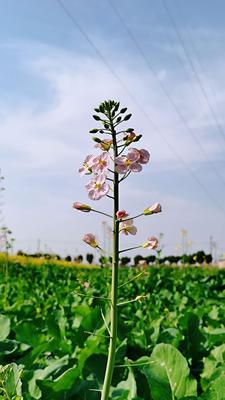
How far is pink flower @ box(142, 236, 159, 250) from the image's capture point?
1.48 meters

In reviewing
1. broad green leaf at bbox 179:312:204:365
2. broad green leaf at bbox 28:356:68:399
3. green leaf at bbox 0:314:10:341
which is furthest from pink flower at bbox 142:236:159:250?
broad green leaf at bbox 179:312:204:365

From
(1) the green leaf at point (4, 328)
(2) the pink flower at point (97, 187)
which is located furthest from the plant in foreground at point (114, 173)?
(1) the green leaf at point (4, 328)

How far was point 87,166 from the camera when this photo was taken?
1488 mm

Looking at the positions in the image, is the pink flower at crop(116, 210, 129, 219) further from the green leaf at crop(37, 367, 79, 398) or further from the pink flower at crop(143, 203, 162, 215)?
the green leaf at crop(37, 367, 79, 398)

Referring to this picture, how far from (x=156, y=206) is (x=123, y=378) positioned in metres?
1.30

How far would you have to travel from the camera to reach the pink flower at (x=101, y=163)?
4.75 feet

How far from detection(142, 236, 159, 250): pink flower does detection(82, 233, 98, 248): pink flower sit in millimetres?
117

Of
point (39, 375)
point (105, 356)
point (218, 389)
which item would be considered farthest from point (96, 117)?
point (105, 356)

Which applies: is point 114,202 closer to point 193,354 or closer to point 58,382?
point 58,382

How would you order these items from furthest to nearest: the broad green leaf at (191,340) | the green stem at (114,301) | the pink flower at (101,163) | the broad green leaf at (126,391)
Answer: the broad green leaf at (191,340), the broad green leaf at (126,391), the pink flower at (101,163), the green stem at (114,301)

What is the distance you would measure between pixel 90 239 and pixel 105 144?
9.0 inches

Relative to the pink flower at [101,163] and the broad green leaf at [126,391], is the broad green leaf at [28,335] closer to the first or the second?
the broad green leaf at [126,391]

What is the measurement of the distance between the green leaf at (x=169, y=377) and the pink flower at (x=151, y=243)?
54 cm

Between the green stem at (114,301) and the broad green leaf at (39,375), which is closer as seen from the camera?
the green stem at (114,301)
